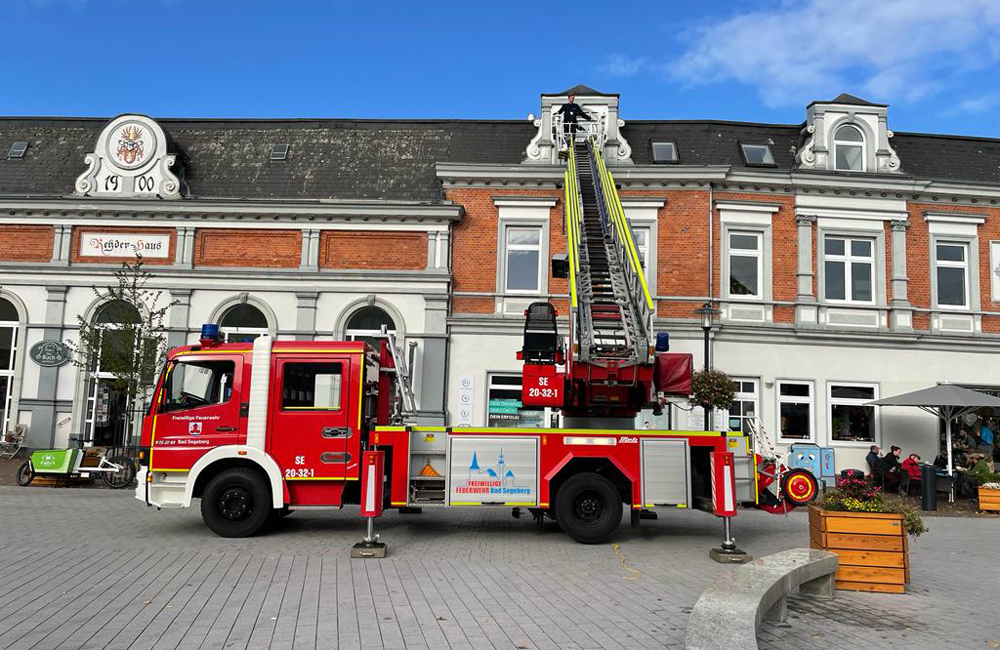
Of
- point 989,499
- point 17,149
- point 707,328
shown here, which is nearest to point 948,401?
point 989,499

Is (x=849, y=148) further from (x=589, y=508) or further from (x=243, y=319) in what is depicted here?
(x=243, y=319)

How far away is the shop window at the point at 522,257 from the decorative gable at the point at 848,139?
25.3ft

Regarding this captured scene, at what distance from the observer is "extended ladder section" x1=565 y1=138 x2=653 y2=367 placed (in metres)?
9.87

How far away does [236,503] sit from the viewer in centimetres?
972

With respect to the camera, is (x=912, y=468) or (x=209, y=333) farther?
(x=912, y=468)

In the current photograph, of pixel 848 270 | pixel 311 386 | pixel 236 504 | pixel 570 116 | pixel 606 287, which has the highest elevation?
pixel 570 116

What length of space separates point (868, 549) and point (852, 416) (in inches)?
523

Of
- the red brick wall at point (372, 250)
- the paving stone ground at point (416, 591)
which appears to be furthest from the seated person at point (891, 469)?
the red brick wall at point (372, 250)

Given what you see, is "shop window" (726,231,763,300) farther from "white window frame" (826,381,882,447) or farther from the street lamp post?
"white window frame" (826,381,882,447)

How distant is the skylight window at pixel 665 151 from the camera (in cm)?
2070

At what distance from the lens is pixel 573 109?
2003 cm

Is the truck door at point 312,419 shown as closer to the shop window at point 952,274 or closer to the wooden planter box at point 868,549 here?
the wooden planter box at point 868,549

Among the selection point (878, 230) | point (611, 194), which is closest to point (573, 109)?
point (611, 194)

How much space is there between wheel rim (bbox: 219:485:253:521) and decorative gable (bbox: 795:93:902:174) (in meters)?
17.1
